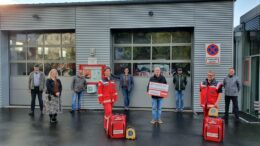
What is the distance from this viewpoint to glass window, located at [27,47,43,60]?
10.9 m

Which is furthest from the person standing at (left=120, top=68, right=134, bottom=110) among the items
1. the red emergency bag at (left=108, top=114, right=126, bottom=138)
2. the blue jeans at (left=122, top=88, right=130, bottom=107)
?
the red emergency bag at (left=108, top=114, right=126, bottom=138)

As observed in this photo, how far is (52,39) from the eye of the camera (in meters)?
10.9

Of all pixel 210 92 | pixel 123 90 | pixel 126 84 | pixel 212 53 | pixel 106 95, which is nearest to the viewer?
pixel 106 95

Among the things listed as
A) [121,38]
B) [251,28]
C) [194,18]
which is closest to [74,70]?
[121,38]

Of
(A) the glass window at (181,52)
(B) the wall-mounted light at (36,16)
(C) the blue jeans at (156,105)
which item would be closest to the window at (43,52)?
(B) the wall-mounted light at (36,16)

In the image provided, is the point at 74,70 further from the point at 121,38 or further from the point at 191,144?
the point at 191,144

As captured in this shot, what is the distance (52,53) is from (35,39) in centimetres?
104

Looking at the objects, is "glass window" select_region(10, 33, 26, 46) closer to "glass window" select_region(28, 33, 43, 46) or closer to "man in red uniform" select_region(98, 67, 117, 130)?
"glass window" select_region(28, 33, 43, 46)

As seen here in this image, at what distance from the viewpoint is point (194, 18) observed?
31.3ft

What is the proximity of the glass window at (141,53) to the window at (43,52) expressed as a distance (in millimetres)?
2730

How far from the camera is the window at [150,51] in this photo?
10.2 meters

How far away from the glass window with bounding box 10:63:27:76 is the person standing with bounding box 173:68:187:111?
682 centimetres

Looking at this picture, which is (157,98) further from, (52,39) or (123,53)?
(52,39)

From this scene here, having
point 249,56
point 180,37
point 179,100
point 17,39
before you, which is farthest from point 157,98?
point 17,39
